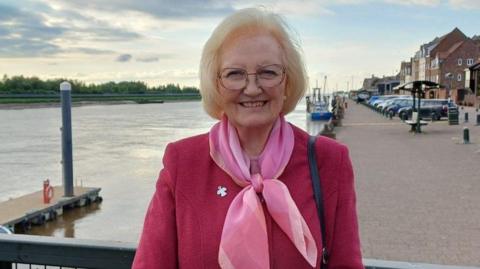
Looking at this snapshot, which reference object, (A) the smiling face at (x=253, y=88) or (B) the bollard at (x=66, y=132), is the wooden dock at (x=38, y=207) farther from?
(A) the smiling face at (x=253, y=88)

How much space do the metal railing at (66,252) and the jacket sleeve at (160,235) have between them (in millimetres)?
650

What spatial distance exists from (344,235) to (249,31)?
76 centimetres

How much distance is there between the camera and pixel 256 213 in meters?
1.72

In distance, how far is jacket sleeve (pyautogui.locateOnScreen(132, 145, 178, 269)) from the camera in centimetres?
180

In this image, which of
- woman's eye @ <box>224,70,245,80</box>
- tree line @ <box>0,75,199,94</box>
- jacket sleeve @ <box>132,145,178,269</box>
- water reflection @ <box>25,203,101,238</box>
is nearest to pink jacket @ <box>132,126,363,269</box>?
jacket sleeve @ <box>132,145,178,269</box>

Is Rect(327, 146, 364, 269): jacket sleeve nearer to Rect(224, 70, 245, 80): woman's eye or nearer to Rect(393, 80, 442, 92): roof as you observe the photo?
Rect(224, 70, 245, 80): woman's eye

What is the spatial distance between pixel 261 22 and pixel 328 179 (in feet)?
1.90

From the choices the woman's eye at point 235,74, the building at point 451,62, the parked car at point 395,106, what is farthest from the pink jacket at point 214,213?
the building at point 451,62

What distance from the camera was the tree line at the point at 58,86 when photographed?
134375mm

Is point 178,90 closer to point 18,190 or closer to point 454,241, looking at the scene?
point 18,190

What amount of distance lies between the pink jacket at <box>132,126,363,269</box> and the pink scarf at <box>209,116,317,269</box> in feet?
0.12

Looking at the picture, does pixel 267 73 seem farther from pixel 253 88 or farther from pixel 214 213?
pixel 214 213

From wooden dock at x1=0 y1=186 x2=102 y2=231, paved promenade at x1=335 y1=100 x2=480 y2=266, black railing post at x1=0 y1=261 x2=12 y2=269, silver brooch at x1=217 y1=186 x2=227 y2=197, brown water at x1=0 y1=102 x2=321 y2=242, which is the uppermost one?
silver brooch at x1=217 y1=186 x2=227 y2=197

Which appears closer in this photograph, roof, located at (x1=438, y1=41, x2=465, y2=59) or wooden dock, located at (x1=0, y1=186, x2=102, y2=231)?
wooden dock, located at (x1=0, y1=186, x2=102, y2=231)
